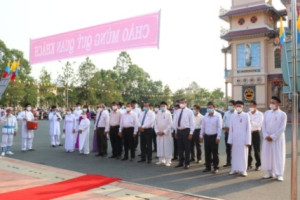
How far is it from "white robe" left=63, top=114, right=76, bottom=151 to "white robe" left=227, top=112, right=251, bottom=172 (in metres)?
6.31

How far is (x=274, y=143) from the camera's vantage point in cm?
706

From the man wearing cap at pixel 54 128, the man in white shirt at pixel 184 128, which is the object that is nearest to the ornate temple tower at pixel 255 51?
the man wearing cap at pixel 54 128

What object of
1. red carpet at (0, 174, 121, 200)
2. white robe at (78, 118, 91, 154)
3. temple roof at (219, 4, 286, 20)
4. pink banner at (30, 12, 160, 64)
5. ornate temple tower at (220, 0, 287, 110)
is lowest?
red carpet at (0, 174, 121, 200)

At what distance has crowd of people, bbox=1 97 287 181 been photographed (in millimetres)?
7164

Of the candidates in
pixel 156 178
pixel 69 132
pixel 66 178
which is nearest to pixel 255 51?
pixel 69 132

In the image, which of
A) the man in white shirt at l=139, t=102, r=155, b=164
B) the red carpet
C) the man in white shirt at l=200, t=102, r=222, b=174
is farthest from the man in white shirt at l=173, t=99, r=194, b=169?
the red carpet

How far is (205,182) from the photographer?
6.56 meters

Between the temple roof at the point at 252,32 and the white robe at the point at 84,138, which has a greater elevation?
the temple roof at the point at 252,32

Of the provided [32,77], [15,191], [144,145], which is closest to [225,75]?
[144,145]

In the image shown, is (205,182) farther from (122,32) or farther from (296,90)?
(122,32)

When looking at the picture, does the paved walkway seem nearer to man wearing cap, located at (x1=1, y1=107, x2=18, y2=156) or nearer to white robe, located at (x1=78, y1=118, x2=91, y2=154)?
man wearing cap, located at (x1=1, y1=107, x2=18, y2=156)

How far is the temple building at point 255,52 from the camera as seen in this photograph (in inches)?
1111

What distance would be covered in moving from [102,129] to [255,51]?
22.5 m

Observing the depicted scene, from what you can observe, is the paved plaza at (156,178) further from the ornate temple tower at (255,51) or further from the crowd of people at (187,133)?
the ornate temple tower at (255,51)
